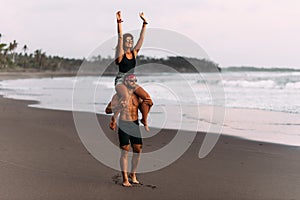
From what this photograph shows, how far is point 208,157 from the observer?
7.54 metres

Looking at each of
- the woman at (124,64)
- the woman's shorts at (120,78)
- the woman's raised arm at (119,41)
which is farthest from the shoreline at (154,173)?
the woman's raised arm at (119,41)

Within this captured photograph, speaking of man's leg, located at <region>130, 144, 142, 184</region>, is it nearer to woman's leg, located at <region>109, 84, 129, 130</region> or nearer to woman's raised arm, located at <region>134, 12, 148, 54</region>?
woman's leg, located at <region>109, 84, 129, 130</region>

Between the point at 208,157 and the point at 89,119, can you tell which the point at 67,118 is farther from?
the point at 208,157

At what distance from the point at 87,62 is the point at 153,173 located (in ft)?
6.39

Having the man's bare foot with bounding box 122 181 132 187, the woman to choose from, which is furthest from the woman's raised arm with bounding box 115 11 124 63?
the man's bare foot with bounding box 122 181 132 187

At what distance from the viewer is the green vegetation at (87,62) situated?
223 inches

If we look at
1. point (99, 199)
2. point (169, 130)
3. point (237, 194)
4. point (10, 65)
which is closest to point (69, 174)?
point (99, 199)

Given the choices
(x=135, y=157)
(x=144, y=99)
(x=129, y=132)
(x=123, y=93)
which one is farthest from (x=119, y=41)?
(x=135, y=157)

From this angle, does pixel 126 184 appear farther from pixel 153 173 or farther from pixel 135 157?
pixel 153 173

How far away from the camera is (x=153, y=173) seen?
6.17 metres

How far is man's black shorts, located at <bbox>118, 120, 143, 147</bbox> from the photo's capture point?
5.20 metres

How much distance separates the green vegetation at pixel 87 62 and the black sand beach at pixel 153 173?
1.56 metres

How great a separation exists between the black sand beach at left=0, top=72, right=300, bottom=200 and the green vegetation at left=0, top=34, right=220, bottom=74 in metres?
1.56

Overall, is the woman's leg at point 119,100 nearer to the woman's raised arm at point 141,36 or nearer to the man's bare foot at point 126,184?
the woman's raised arm at point 141,36
